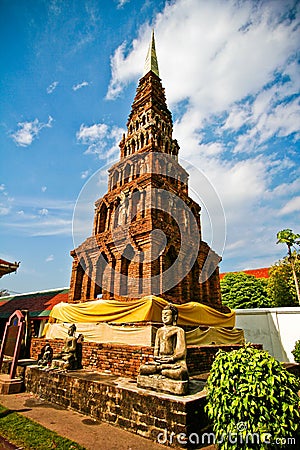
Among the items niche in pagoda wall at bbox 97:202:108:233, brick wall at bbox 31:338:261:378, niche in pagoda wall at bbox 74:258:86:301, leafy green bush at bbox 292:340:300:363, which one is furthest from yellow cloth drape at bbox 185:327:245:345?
niche in pagoda wall at bbox 97:202:108:233

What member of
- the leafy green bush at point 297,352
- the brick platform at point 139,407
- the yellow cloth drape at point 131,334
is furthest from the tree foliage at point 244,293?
the brick platform at point 139,407

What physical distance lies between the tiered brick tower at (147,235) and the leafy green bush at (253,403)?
599 cm

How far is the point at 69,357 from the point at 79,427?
319cm

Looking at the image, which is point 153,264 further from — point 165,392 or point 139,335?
point 165,392

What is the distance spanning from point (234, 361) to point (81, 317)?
23.9 ft

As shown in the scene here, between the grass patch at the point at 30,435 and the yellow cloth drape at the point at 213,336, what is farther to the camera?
the yellow cloth drape at the point at 213,336

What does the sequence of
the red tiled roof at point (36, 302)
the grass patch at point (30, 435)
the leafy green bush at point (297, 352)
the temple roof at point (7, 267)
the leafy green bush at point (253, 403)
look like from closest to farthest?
the leafy green bush at point (253, 403) → the grass patch at point (30, 435) → the leafy green bush at point (297, 352) → the red tiled roof at point (36, 302) → the temple roof at point (7, 267)

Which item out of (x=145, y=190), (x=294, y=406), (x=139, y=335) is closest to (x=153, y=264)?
(x=139, y=335)

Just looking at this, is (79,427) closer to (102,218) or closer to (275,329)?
(102,218)

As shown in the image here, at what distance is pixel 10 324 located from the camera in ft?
31.0

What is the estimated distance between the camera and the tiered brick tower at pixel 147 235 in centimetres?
1053

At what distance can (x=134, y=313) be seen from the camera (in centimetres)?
812

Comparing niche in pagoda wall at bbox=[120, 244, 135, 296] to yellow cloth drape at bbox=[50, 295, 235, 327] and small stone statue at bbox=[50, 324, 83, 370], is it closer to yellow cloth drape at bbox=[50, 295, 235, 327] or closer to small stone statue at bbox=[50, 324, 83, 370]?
yellow cloth drape at bbox=[50, 295, 235, 327]

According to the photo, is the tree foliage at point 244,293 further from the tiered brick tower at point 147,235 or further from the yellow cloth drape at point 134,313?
the yellow cloth drape at point 134,313
